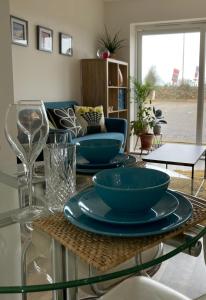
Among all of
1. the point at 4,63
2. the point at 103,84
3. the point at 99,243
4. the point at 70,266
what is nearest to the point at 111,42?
the point at 103,84

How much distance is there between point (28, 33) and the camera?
3631 millimetres

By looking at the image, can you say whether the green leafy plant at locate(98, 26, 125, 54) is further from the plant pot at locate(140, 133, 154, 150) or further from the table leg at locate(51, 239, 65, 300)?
the table leg at locate(51, 239, 65, 300)

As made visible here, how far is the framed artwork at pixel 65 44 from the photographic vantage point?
167 inches

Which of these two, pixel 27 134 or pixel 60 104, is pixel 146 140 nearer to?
pixel 60 104

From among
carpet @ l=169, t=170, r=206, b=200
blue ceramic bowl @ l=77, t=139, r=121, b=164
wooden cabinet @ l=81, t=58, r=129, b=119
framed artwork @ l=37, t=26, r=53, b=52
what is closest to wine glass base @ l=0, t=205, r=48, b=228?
blue ceramic bowl @ l=77, t=139, r=121, b=164

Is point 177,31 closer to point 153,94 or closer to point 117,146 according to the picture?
point 153,94

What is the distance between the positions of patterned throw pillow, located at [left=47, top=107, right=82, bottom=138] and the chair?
9.20ft

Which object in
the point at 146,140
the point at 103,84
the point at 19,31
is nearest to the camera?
the point at 19,31

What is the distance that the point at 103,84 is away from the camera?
469 centimetres

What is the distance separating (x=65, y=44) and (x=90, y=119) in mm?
1098

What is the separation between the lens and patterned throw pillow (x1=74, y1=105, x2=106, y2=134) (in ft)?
13.6

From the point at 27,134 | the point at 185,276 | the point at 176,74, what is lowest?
the point at 185,276

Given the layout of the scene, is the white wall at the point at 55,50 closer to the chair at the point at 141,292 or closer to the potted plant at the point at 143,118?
the potted plant at the point at 143,118

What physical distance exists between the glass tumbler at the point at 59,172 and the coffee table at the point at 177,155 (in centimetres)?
217
